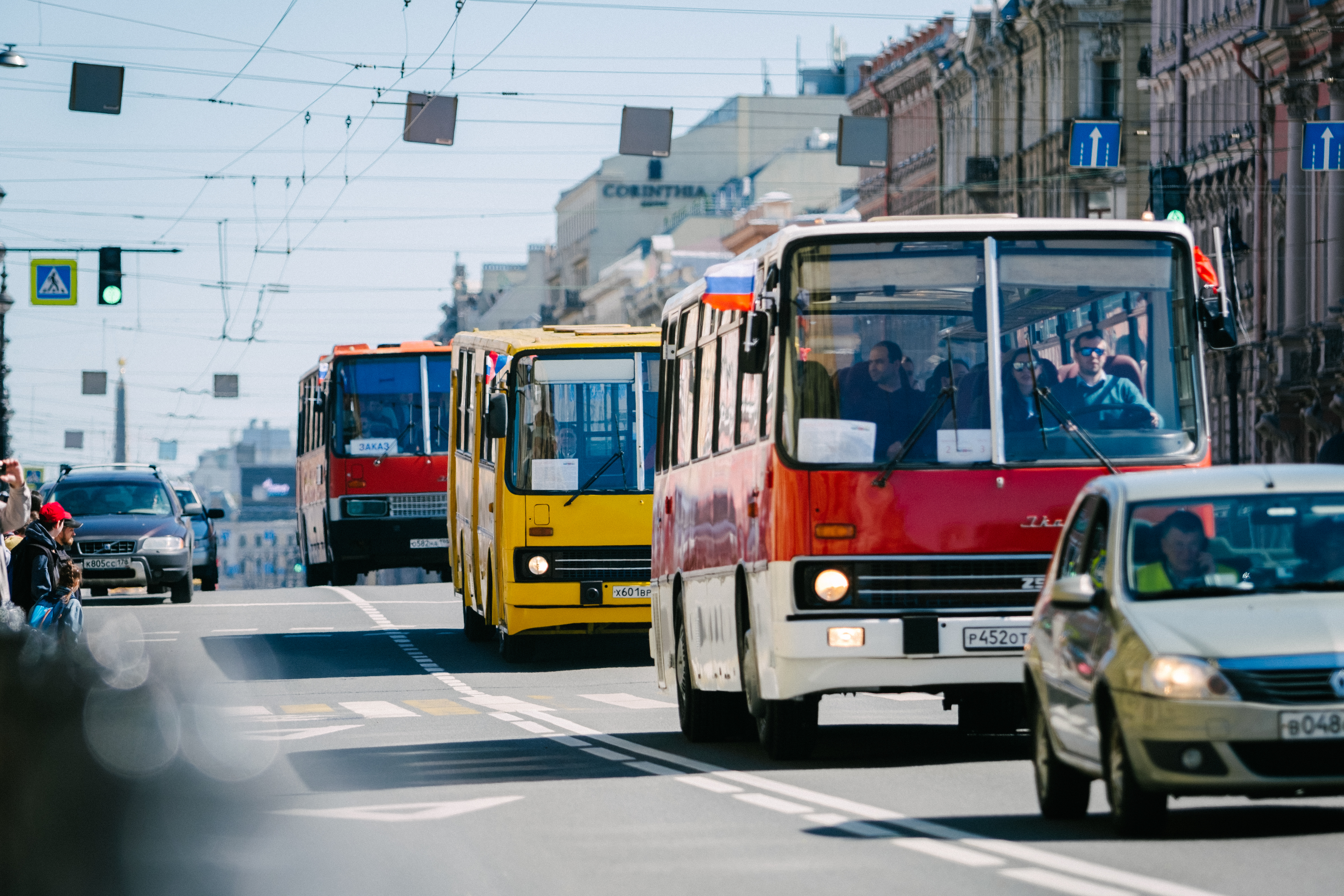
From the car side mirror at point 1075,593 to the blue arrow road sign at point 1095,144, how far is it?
33164 millimetres

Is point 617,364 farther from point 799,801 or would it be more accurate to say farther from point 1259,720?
point 1259,720

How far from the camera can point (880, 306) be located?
1557cm

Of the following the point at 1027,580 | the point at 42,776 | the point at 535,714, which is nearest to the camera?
the point at 42,776

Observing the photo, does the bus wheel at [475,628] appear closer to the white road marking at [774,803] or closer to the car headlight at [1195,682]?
the white road marking at [774,803]

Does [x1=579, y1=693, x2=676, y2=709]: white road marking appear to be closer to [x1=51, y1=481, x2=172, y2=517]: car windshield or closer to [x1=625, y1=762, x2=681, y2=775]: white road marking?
[x1=625, y1=762, x2=681, y2=775]: white road marking

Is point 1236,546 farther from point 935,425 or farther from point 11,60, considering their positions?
point 11,60

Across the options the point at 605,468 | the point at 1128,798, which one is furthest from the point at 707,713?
the point at 605,468

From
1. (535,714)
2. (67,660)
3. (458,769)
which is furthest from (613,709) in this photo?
(67,660)

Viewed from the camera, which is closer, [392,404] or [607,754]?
[607,754]

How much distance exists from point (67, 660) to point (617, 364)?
1765cm

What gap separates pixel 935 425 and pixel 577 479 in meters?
10.9

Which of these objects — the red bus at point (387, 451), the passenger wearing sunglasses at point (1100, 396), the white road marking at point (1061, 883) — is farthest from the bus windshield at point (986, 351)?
the red bus at point (387, 451)

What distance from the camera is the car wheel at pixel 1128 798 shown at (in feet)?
36.7

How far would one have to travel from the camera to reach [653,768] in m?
15.9
